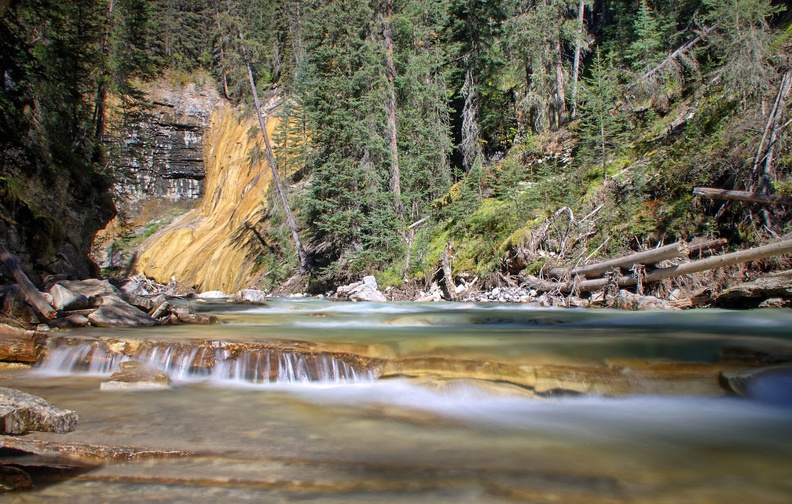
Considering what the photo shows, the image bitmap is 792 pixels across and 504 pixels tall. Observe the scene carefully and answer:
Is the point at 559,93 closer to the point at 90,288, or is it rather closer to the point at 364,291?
the point at 364,291

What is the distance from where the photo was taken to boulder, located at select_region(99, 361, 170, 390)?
4.62m

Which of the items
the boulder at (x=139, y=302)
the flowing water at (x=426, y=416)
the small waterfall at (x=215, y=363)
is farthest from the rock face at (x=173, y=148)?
the small waterfall at (x=215, y=363)

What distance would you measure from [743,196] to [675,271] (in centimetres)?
168

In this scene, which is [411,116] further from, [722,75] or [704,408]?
[704,408]

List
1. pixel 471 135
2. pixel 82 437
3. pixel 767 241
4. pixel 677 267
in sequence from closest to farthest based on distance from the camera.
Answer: pixel 82 437 → pixel 767 241 → pixel 677 267 → pixel 471 135

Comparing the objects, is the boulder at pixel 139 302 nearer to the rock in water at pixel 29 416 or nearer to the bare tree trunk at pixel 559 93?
the rock in water at pixel 29 416

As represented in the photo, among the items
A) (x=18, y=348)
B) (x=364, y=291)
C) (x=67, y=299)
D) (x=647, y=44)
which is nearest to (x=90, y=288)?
(x=67, y=299)

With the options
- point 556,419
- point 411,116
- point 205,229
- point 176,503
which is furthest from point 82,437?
point 205,229

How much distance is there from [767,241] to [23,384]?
34.7 ft

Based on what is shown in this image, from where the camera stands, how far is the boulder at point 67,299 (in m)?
8.01

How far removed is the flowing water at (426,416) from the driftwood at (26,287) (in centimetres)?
103

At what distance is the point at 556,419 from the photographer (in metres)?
3.88

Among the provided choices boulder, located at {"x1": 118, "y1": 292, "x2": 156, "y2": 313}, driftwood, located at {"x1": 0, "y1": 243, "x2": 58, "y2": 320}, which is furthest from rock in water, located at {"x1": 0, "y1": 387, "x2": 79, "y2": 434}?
boulder, located at {"x1": 118, "y1": 292, "x2": 156, "y2": 313}

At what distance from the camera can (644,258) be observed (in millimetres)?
8422
